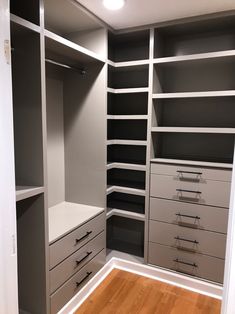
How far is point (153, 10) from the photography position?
1843mm

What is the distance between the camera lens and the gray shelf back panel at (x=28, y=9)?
1462 millimetres

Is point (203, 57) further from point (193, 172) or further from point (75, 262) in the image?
point (75, 262)

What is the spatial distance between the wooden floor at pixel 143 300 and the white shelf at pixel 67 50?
1943mm

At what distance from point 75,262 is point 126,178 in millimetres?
1056

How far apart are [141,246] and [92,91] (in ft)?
5.51

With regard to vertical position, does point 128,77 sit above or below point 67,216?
above

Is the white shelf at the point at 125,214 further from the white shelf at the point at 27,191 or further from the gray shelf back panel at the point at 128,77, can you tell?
the gray shelf back panel at the point at 128,77

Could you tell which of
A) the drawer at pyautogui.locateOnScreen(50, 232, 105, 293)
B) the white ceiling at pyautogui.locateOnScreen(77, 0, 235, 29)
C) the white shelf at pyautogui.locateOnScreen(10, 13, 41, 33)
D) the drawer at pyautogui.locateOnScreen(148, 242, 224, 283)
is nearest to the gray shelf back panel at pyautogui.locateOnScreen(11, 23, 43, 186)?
the white shelf at pyautogui.locateOnScreen(10, 13, 41, 33)

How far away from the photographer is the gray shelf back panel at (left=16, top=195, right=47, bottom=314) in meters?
1.61

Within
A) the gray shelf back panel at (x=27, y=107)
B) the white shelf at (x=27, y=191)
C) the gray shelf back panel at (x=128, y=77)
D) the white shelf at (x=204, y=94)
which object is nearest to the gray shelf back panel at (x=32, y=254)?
the white shelf at (x=27, y=191)

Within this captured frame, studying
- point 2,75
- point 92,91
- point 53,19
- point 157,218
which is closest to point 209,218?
point 157,218

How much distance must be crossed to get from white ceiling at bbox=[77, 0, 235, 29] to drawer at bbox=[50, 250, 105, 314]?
1994 mm

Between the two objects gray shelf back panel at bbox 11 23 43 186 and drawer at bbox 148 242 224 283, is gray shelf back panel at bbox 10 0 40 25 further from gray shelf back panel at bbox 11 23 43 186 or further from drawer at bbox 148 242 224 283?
drawer at bbox 148 242 224 283

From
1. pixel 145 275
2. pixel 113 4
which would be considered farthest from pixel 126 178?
pixel 113 4
